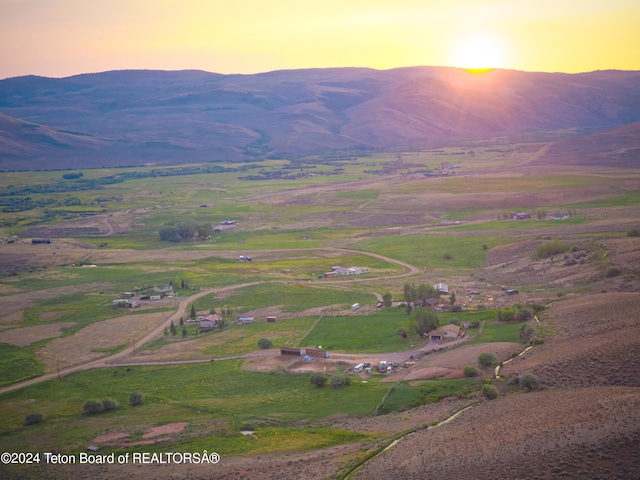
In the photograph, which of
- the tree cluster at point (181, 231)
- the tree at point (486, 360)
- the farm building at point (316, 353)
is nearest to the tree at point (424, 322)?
the farm building at point (316, 353)

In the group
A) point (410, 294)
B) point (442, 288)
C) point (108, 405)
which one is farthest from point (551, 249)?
point (108, 405)

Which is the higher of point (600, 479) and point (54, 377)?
point (600, 479)

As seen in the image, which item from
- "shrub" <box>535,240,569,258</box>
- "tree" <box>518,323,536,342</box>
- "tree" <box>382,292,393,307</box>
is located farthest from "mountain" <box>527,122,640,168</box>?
"tree" <box>518,323,536,342</box>

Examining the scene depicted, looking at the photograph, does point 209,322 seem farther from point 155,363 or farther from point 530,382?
point 530,382

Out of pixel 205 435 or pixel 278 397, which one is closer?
pixel 205 435

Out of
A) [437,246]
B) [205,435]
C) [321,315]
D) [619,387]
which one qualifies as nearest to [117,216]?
[437,246]

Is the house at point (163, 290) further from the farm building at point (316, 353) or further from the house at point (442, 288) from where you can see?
the farm building at point (316, 353)

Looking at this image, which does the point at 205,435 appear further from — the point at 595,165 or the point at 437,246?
the point at 595,165
